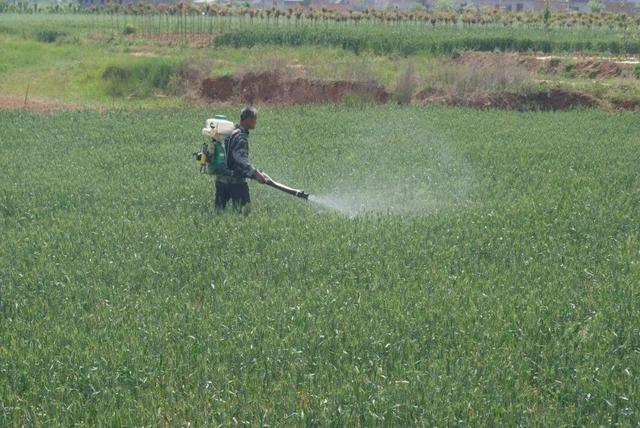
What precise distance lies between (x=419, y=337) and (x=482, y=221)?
476 centimetres

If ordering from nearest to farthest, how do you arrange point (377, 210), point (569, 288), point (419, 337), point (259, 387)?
point (259, 387)
point (419, 337)
point (569, 288)
point (377, 210)

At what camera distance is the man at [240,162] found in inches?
503

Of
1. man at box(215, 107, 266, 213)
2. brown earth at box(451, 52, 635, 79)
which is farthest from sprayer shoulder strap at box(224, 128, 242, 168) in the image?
brown earth at box(451, 52, 635, 79)

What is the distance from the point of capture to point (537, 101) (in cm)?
3066

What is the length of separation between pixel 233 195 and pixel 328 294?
4.13 m

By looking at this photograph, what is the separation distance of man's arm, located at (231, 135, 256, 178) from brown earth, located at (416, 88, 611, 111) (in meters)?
18.4

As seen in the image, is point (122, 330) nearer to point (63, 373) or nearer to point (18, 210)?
point (63, 373)

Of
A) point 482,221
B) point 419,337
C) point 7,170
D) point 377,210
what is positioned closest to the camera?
point 419,337

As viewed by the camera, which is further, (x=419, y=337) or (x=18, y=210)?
(x=18, y=210)

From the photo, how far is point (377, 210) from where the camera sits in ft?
45.5

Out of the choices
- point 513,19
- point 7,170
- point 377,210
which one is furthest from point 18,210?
point 513,19

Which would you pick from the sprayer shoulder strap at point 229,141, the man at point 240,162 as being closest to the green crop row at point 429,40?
the man at point 240,162

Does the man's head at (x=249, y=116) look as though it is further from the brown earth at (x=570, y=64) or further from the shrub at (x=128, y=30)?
the shrub at (x=128, y=30)

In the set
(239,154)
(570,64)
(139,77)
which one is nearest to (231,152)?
(239,154)
